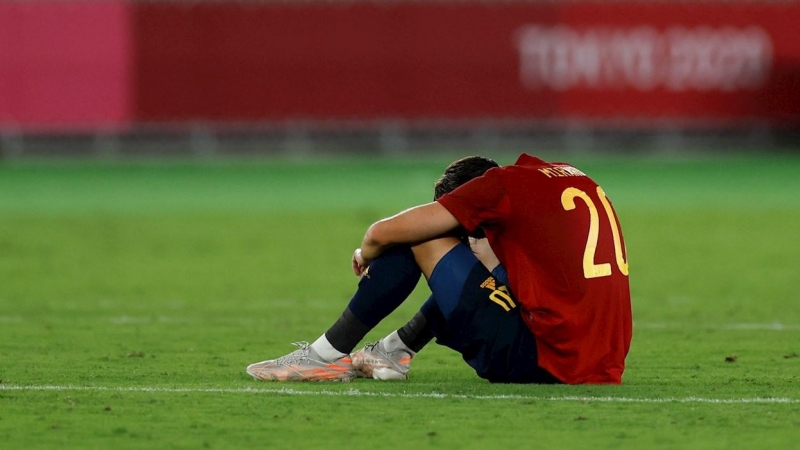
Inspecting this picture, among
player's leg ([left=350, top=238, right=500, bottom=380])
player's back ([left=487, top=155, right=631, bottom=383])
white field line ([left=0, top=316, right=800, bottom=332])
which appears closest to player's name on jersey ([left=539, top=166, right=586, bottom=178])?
player's back ([left=487, top=155, right=631, bottom=383])

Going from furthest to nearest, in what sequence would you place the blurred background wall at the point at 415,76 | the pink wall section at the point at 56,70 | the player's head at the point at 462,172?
the blurred background wall at the point at 415,76, the pink wall section at the point at 56,70, the player's head at the point at 462,172

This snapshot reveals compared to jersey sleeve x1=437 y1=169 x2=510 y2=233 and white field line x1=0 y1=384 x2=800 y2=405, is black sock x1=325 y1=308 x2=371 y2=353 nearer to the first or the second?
white field line x1=0 y1=384 x2=800 y2=405

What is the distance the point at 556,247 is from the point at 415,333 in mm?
1044

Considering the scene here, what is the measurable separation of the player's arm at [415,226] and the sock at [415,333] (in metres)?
0.72

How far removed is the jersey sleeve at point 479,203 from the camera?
19.6 ft

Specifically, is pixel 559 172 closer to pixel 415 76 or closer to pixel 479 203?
pixel 479 203

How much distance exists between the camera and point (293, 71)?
2761 cm

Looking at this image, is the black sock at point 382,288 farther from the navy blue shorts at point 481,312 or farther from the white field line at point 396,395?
the white field line at point 396,395

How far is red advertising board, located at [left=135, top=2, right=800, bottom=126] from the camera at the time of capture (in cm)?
2733

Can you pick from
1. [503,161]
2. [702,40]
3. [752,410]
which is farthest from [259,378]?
[702,40]

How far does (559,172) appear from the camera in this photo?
20.2 ft

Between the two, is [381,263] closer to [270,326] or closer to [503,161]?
[270,326]

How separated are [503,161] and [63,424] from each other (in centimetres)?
1966

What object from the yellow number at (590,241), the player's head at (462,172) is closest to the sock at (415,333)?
the player's head at (462,172)
